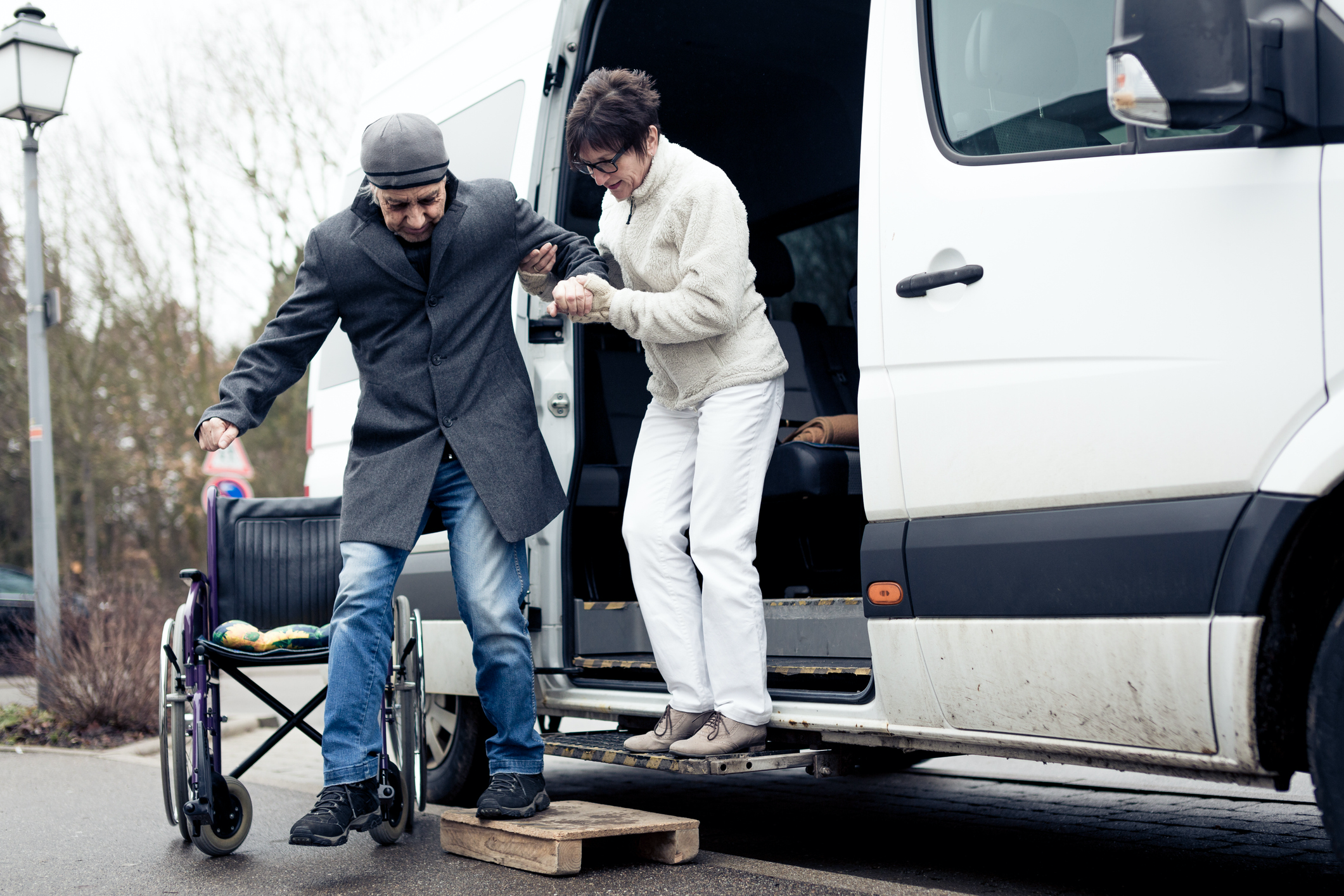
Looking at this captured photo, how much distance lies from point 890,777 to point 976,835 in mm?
1573

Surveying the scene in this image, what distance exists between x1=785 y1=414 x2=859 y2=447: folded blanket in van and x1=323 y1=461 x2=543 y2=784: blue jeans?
3.42 feet

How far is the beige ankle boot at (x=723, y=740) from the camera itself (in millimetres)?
3266

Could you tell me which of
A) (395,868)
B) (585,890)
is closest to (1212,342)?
(585,890)

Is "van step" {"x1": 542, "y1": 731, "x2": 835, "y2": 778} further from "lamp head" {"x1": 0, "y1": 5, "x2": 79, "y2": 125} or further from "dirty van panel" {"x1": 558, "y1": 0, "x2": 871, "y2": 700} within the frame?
"lamp head" {"x1": 0, "y1": 5, "x2": 79, "y2": 125}

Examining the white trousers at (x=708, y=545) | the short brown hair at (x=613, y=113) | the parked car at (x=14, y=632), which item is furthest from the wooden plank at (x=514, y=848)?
the parked car at (x=14, y=632)

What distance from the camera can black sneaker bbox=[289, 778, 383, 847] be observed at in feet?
9.99

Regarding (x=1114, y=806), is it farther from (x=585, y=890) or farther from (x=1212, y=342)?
(x=1212, y=342)

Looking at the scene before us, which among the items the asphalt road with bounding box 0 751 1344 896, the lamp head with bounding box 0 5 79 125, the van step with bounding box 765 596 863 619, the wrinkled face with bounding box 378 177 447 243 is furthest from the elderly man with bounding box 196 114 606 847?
the lamp head with bounding box 0 5 79 125

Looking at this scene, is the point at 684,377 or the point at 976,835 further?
the point at 976,835

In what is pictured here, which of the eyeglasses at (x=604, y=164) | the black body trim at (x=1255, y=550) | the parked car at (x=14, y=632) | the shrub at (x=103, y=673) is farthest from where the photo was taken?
the parked car at (x=14, y=632)

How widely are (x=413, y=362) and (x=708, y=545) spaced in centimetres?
94

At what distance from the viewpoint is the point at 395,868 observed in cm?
338

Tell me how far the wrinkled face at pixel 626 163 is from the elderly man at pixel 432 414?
20cm

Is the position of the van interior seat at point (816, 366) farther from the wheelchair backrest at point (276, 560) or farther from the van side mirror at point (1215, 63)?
the van side mirror at point (1215, 63)
